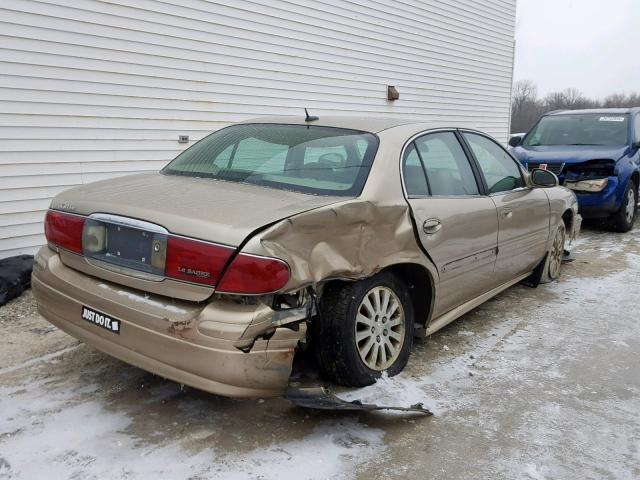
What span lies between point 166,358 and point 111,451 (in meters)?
0.50

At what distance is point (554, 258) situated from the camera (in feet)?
18.3

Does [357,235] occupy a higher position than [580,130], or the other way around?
[580,130]

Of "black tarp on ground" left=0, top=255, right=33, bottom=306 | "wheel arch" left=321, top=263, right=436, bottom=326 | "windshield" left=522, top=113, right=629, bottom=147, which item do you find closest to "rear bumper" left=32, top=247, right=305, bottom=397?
"wheel arch" left=321, top=263, right=436, bottom=326

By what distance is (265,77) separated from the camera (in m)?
7.94

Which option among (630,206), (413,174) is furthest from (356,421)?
(630,206)

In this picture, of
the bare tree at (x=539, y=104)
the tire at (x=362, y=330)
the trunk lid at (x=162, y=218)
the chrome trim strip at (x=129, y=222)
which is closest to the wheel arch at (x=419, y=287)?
the tire at (x=362, y=330)

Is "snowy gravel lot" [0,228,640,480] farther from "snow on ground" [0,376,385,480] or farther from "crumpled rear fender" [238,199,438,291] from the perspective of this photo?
"crumpled rear fender" [238,199,438,291]

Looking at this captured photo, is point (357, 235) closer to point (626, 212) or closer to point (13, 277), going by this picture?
point (13, 277)

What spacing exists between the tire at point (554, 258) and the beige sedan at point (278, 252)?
142 centimetres

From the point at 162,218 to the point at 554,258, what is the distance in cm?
430

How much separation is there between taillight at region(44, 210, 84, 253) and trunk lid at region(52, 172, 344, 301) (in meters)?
0.04

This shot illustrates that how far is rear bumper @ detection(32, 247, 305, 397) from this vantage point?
7.86ft

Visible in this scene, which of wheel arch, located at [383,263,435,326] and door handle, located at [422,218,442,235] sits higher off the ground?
door handle, located at [422,218,442,235]

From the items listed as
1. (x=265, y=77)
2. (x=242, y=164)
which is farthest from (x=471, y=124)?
(x=242, y=164)
